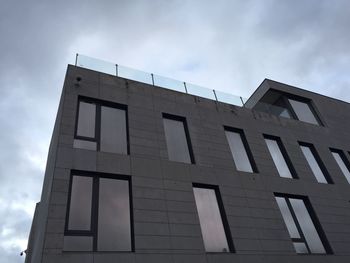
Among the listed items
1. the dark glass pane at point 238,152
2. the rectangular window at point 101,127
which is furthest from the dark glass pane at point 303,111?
the rectangular window at point 101,127

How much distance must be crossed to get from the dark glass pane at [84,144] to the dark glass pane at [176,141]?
281cm

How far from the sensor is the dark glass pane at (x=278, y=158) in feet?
42.1

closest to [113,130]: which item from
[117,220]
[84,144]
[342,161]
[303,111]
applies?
[84,144]

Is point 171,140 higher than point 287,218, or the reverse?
point 171,140

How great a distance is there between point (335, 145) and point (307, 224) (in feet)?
20.7

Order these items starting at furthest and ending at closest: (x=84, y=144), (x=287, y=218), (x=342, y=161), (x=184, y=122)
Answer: (x=342, y=161)
(x=184, y=122)
(x=287, y=218)
(x=84, y=144)

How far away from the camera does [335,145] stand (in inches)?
617

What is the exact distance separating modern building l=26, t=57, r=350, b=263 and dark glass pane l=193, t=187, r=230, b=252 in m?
0.04

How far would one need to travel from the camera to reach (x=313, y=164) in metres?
14.1

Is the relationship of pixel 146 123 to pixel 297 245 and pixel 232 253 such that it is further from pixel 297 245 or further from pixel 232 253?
pixel 297 245

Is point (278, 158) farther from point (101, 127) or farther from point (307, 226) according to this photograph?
point (101, 127)

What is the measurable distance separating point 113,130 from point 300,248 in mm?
8097

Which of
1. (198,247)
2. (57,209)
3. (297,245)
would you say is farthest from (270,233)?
(57,209)

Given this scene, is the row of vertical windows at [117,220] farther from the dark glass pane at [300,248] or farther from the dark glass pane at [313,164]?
the dark glass pane at [313,164]
